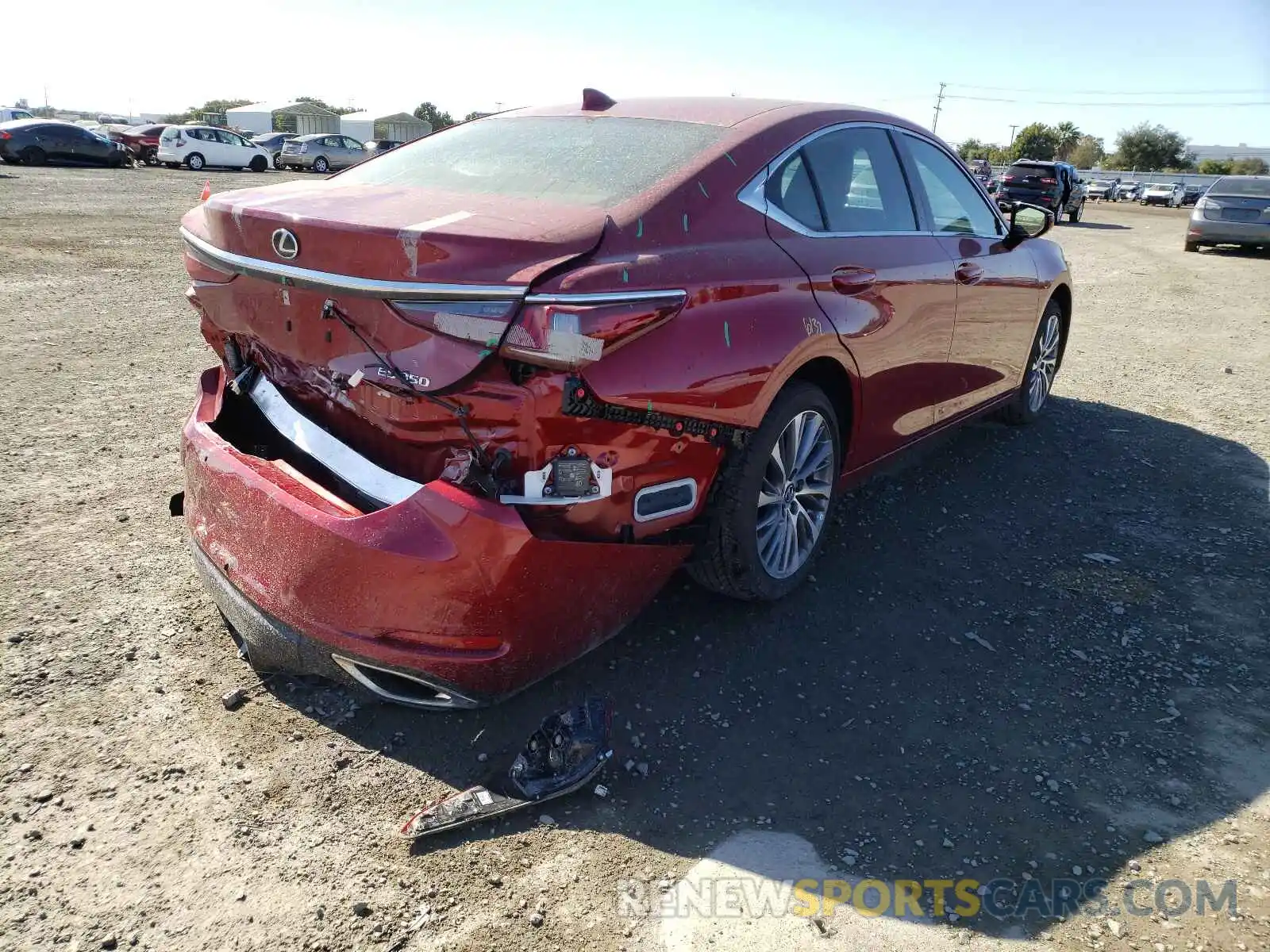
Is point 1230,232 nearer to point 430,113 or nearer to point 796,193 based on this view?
point 796,193

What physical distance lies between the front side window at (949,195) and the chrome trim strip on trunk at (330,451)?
9.24 feet

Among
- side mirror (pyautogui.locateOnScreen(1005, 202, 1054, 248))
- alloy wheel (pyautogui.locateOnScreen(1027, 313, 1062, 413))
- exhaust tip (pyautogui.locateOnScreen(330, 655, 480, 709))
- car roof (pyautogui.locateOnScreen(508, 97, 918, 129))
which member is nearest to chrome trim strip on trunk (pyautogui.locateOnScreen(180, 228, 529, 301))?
exhaust tip (pyautogui.locateOnScreen(330, 655, 480, 709))

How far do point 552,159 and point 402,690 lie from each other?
1.83 m

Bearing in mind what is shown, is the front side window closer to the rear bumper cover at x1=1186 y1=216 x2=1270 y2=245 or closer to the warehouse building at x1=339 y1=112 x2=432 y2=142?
the rear bumper cover at x1=1186 y1=216 x2=1270 y2=245

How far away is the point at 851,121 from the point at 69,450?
3993 mm

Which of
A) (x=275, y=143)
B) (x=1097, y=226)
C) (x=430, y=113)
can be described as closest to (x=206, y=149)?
(x=275, y=143)

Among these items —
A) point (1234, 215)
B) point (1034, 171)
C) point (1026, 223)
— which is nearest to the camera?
point (1026, 223)

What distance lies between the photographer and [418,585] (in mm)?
2381

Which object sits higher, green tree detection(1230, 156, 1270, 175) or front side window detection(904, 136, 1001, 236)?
green tree detection(1230, 156, 1270, 175)

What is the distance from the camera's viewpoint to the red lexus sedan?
2371 mm

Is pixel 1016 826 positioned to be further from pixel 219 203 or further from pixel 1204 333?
pixel 1204 333

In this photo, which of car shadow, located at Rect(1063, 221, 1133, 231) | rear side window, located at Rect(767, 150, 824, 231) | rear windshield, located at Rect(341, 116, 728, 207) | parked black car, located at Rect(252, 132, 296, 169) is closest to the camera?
rear windshield, located at Rect(341, 116, 728, 207)

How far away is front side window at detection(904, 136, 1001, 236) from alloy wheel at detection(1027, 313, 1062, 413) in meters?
1.08

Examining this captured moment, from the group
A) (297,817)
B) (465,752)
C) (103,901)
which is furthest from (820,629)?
(103,901)
